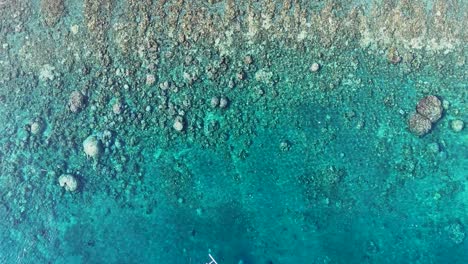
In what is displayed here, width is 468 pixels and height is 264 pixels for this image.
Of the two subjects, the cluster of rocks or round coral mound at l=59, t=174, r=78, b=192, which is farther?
round coral mound at l=59, t=174, r=78, b=192

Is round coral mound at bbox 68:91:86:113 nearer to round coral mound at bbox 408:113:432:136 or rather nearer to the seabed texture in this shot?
the seabed texture

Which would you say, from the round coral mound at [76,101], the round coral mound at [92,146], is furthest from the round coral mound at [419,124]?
the round coral mound at [76,101]

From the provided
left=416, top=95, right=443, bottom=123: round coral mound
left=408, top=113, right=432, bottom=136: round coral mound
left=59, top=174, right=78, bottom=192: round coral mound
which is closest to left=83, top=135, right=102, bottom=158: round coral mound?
left=59, top=174, right=78, bottom=192: round coral mound

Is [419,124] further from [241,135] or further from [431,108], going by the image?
[241,135]

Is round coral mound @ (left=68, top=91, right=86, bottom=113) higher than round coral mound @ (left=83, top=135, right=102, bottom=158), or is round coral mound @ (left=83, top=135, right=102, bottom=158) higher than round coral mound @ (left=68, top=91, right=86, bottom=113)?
round coral mound @ (left=68, top=91, right=86, bottom=113)

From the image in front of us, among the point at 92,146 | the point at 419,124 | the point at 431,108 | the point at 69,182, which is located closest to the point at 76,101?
the point at 92,146
